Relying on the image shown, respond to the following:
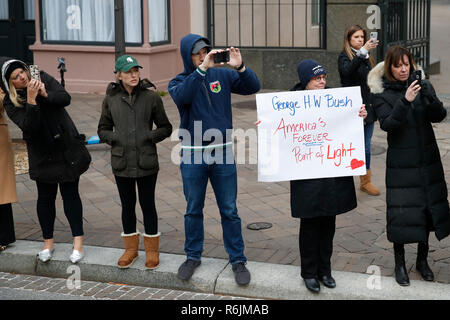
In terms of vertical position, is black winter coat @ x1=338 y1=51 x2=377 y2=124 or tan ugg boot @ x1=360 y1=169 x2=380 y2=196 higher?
black winter coat @ x1=338 y1=51 x2=377 y2=124

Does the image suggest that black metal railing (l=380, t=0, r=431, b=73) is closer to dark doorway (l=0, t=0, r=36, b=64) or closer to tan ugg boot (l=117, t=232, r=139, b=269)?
dark doorway (l=0, t=0, r=36, b=64)

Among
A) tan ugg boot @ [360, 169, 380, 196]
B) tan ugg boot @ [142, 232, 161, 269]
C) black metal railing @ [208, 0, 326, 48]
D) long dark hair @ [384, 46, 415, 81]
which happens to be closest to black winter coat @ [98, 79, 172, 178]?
tan ugg boot @ [142, 232, 161, 269]

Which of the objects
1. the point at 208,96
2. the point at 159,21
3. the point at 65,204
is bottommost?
the point at 65,204

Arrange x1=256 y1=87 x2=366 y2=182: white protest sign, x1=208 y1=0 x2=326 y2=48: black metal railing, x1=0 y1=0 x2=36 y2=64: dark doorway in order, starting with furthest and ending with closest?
x1=0 y1=0 x2=36 y2=64: dark doorway < x1=208 y1=0 x2=326 y2=48: black metal railing < x1=256 y1=87 x2=366 y2=182: white protest sign

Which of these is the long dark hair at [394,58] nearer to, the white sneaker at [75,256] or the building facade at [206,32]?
the white sneaker at [75,256]

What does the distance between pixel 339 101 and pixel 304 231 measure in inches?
36.6

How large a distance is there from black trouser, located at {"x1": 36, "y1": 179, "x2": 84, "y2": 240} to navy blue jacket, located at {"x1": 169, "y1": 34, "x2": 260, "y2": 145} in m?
1.20

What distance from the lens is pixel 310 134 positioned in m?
5.59

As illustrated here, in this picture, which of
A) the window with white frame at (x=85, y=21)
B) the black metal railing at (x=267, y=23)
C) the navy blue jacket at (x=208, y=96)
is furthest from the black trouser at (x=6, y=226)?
the black metal railing at (x=267, y=23)

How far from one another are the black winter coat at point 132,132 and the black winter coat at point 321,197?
3.71 feet

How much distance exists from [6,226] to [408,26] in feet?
31.0

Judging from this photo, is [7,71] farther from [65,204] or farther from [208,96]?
[208,96]

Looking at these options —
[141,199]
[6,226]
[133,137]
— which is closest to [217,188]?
[141,199]

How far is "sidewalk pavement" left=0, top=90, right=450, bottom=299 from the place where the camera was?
5785 millimetres
